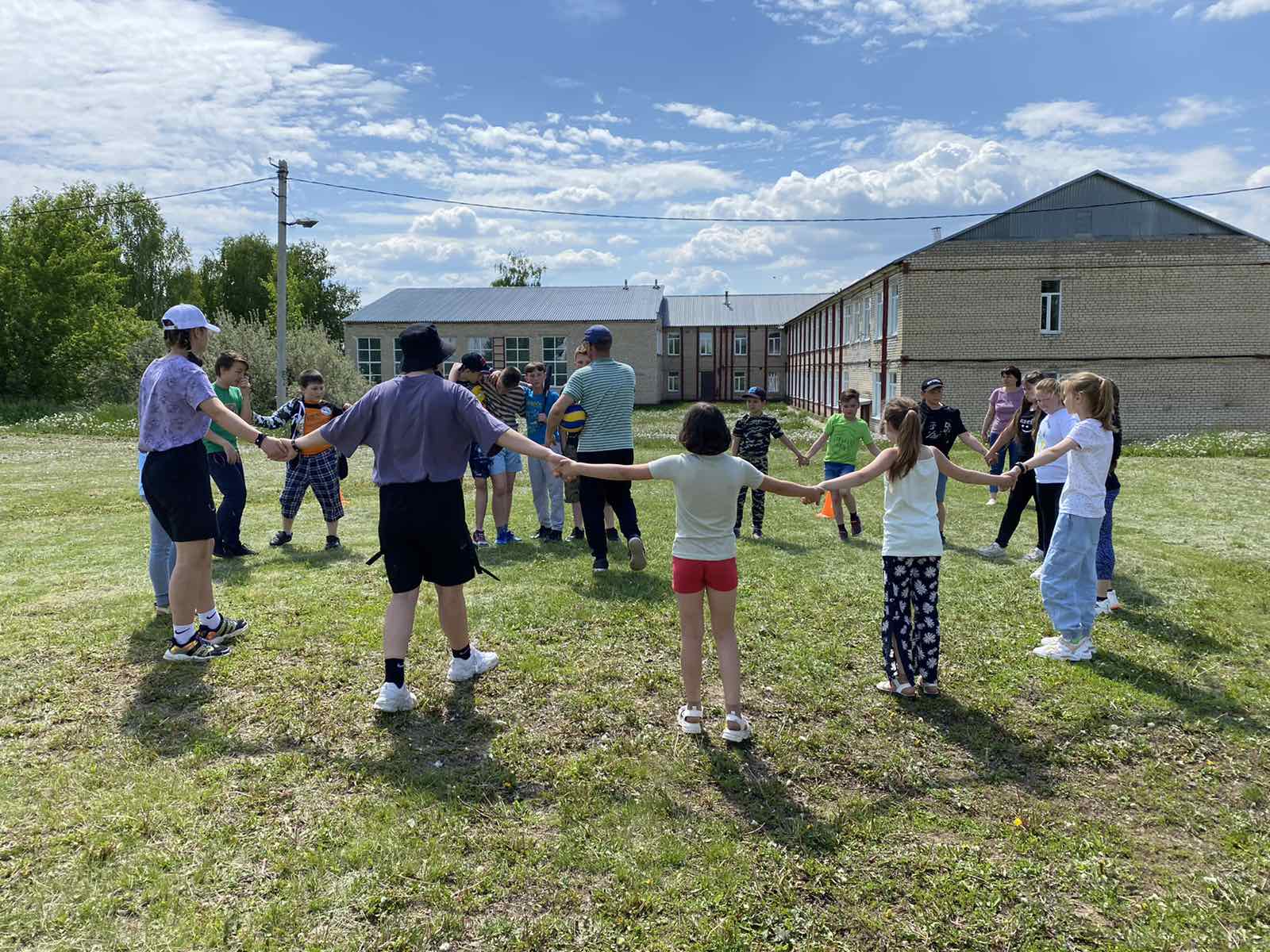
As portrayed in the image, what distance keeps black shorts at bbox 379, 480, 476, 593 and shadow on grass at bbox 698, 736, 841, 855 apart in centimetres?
167

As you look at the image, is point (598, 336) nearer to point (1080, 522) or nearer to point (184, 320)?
point (184, 320)

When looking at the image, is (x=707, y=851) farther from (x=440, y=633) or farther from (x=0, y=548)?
(x=0, y=548)

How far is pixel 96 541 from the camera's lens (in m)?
9.32

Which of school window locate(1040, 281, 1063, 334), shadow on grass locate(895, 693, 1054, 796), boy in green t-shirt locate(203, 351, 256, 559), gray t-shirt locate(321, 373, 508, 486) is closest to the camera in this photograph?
shadow on grass locate(895, 693, 1054, 796)

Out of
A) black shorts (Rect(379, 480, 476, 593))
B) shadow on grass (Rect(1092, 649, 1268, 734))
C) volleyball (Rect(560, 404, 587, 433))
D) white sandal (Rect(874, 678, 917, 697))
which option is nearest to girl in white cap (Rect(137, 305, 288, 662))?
black shorts (Rect(379, 480, 476, 593))

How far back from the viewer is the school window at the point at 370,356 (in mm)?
53469

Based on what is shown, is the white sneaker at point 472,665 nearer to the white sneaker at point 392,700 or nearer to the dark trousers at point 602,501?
the white sneaker at point 392,700

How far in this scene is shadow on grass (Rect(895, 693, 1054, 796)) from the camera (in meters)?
3.99

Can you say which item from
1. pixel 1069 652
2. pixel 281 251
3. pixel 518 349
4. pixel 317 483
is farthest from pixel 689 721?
pixel 518 349

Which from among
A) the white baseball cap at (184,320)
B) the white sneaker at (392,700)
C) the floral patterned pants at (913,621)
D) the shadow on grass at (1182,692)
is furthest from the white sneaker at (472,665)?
the shadow on grass at (1182,692)

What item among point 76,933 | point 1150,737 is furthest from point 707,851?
point 1150,737

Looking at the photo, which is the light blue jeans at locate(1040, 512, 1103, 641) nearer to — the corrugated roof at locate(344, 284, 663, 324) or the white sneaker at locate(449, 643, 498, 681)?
the white sneaker at locate(449, 643, 498, 681)

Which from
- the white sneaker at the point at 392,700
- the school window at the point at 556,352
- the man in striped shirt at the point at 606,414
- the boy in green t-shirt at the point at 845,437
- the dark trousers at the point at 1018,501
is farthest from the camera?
the school window at the point at 556,352

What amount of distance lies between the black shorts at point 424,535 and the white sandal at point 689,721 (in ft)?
4.61
